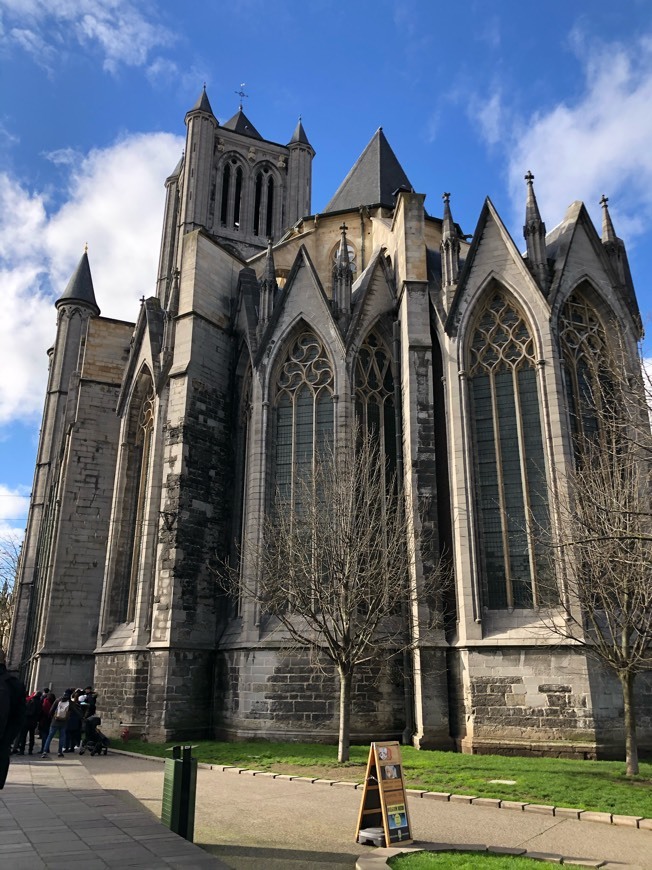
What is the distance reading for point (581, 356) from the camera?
1748 centimetres

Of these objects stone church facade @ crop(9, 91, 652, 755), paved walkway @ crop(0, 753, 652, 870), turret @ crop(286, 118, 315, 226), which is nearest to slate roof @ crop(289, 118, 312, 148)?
turret @ crop(286, 118, 315, 226)

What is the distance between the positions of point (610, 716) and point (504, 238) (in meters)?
11.4

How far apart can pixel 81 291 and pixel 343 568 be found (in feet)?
98.5

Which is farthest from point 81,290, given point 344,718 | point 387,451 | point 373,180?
point 344,718

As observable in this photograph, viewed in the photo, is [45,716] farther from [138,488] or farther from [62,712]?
[138,488]

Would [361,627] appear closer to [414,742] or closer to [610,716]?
[414,742]

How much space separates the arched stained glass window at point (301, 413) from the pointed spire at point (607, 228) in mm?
8160

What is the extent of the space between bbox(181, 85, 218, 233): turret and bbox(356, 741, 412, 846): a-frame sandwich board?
3472cm

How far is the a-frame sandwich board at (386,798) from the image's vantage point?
22.8 ft

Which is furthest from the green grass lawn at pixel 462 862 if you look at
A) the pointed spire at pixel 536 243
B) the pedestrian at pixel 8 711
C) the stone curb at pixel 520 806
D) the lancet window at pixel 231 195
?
the lancet window at pixel 231 195

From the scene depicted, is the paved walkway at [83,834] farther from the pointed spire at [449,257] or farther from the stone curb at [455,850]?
the pointed spire at [449,257]

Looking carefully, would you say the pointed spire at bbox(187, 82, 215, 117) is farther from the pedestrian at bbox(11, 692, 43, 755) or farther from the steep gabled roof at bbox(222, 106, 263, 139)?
the pedestrian at bbox(11, 692, 43, 755)

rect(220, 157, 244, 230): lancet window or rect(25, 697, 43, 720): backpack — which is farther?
rect(220, 157, 244, 230): lancet window

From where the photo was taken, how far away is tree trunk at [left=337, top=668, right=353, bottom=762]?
1284 centimetres
